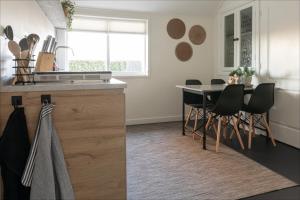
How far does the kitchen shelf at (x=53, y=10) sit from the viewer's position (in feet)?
7.63

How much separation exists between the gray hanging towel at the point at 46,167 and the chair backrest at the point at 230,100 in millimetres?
2335

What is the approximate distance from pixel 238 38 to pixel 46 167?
4202mm

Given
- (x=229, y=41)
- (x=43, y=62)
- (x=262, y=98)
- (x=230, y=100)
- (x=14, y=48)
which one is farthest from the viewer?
(x=229, y=41)

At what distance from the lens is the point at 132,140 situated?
3.92 metres

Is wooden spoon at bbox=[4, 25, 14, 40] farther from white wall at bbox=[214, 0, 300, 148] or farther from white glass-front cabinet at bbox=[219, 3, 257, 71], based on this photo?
white glass-front cabinet at bbox=[219, 3, 257, 71]

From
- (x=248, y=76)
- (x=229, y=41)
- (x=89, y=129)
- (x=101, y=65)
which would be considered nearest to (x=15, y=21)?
(x=89, y=129)

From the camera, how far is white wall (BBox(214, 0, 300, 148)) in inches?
136

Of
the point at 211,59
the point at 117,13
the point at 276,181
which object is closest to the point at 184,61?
the point at 211,59

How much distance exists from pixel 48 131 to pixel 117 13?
3835mm

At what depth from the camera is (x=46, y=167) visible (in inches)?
51.4

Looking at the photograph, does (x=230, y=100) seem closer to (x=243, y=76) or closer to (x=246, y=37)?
(x=243, y=76)

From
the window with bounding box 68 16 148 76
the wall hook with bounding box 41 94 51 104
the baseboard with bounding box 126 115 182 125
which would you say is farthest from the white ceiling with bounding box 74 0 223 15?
the wall hook with bounding box 41 94 51 104

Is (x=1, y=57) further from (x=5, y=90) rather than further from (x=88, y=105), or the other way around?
(x=88, y=105)

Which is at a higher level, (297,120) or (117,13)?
(117,13)
